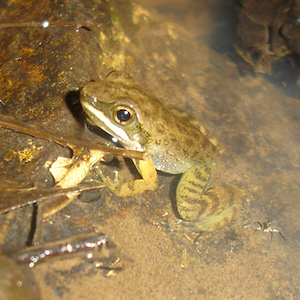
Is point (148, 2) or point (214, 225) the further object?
point (148, 2)

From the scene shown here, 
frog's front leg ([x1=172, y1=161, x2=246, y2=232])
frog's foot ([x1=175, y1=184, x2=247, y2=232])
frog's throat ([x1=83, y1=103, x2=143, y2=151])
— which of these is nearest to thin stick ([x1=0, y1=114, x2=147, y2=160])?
frog's throat ([x1=83, y1=103, x2=143, y2=151])

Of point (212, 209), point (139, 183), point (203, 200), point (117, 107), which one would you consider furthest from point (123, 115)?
point (212, 209)

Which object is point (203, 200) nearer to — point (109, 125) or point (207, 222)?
point (207, 222)

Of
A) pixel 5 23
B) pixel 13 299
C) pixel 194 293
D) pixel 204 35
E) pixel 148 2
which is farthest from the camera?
pixel 204 35

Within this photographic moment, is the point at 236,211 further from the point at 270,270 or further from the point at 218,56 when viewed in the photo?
the point at 218,56

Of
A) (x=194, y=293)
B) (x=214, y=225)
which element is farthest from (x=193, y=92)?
(x=194, y=293)

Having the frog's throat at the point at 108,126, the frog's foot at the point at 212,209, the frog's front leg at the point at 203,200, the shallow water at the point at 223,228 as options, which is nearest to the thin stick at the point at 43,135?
the frog's throat at the point at 108,126

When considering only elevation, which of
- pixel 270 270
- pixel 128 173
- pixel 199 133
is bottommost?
pixel 270 270
